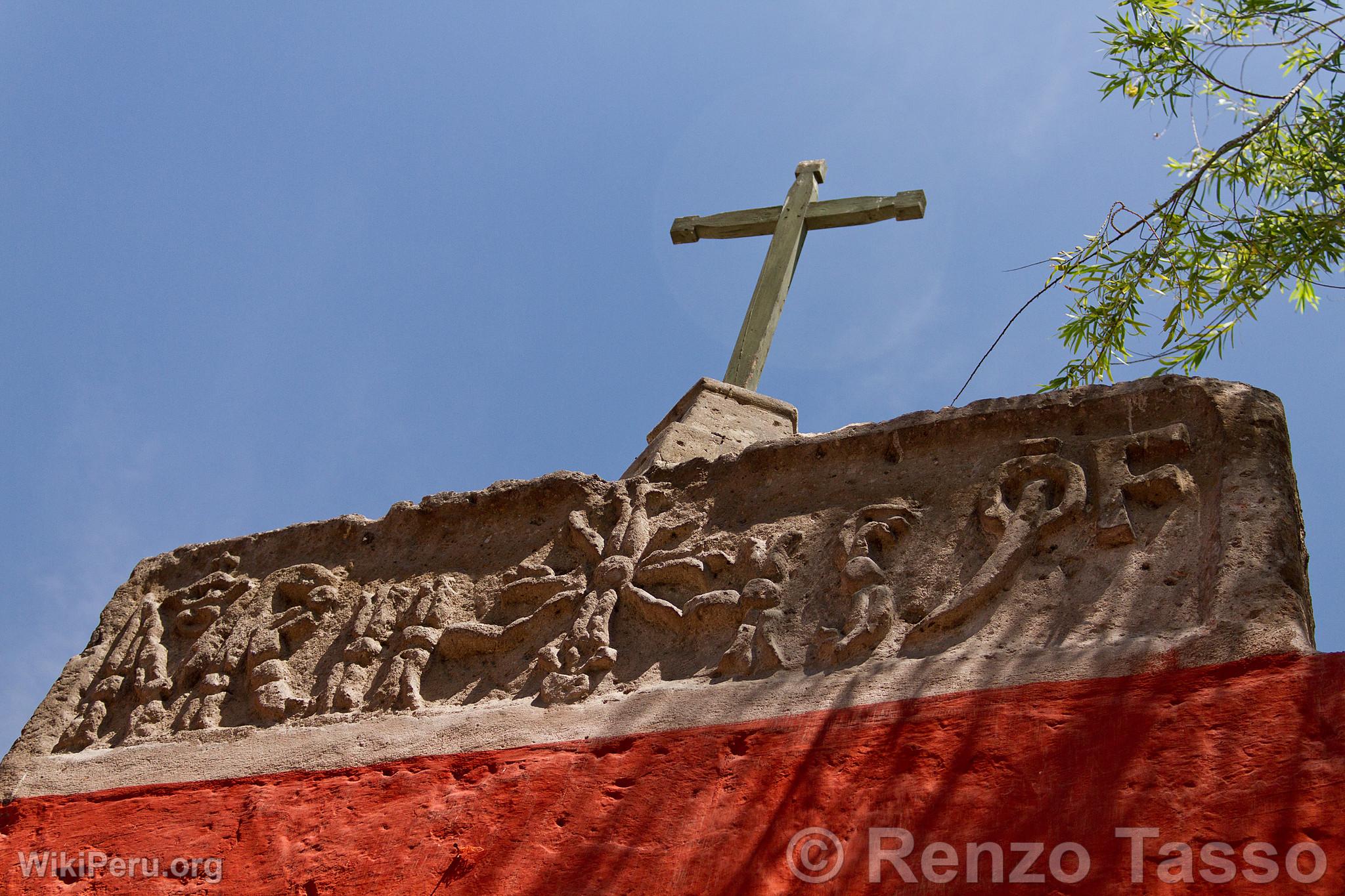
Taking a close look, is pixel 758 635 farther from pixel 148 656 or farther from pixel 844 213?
pixel 844 213

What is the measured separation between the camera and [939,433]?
12.1ft

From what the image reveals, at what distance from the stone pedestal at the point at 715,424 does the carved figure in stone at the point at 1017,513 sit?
155 cm

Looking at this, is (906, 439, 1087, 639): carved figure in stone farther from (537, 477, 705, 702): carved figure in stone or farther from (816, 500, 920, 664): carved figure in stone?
(537, 477, 705, 702): carved figure in stone

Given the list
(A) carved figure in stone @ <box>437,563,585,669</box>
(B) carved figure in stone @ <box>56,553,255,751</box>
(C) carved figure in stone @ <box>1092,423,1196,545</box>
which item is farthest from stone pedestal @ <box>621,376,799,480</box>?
(C) carved figure in stone @ <box>1092,423,1196,545</box>

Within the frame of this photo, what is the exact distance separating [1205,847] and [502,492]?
92.5 inches

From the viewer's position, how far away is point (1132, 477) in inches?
130

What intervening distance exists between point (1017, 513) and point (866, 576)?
0.40 m

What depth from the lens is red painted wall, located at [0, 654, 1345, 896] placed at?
2451 mm

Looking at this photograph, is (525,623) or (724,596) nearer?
(724,596)

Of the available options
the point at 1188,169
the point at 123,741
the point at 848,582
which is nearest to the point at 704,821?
the point at 848,582

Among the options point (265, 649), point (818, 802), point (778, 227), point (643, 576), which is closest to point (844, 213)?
point (778, 227)

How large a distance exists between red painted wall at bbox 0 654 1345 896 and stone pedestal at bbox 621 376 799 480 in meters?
1.86

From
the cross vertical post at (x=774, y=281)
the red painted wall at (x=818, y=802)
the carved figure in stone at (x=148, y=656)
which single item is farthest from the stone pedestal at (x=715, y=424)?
the red painted wall at (x=818, y=802)

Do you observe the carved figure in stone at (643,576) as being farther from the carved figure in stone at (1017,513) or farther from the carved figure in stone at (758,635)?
the carved figure in stone at (1017,513)
